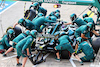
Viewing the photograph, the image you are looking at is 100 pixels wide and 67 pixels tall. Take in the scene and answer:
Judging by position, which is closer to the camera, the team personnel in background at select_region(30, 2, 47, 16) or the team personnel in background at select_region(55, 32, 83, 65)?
the team personnel in background at select_region(55, 32, 83, 65)

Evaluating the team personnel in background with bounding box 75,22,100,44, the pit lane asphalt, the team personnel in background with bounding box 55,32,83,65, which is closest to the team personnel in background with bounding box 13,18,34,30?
the pit lane asphalt

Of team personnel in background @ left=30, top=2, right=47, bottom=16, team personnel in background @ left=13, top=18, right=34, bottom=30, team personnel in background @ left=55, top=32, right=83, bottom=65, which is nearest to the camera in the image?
team personnel in background @ left=55, top=32, right=83, bottom=65

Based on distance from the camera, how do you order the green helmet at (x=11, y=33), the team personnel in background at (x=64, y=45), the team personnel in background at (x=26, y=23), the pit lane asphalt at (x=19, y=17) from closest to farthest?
the team personnel in background at (x=64, y=45)
the pit lane asphalt at (x=19, y=17)
the green helmet at (x=11, y=33)
the team personnel in background at (x=26, y=23)

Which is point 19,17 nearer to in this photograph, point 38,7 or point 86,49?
point 38,7

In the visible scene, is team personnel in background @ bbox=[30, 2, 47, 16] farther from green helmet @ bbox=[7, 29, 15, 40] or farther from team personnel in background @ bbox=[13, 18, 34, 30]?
green helmet @ bbox=[7, 29, 15, 40]

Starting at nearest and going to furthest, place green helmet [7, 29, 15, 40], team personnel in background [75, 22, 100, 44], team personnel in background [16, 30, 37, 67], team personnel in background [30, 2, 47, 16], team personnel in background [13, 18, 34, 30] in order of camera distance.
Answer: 1. team personnel in background [16, 30, 37, 67]
2. green helmet [7, 29, 15, 40]
3. team personnel in background [75, 22, 100, 44]
4. team personnel in background [13, 18, 34, 30]
5. team personnel in background [30, 2, 47, 16]

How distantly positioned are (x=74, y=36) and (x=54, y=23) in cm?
123

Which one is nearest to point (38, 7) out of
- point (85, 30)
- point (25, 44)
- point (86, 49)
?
point (85, 30)

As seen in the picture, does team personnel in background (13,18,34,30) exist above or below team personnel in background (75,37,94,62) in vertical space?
above

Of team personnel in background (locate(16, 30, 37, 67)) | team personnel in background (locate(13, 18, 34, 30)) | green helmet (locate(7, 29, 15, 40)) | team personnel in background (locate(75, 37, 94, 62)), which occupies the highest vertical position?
team personnel in background (locate(13, 18, 34, 30))

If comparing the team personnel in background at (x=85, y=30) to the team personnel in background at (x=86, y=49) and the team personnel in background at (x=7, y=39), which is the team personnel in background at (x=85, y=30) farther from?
the team personnel in background at (x=7, y=39)

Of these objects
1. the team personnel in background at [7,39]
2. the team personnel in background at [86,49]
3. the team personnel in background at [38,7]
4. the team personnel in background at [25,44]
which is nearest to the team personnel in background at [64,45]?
the team personnel in background at [86,49]

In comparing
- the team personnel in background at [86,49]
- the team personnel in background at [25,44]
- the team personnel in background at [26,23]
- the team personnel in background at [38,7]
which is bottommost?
the team personnel in background at [86,49]

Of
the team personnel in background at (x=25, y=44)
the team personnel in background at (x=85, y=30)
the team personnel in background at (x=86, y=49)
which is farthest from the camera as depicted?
the team personnel in background at (x=85, y=30)
